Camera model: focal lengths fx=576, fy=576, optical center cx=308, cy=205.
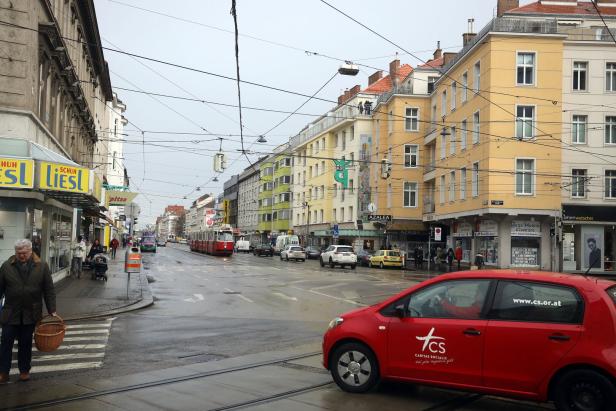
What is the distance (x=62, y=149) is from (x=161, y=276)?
28.9 ft

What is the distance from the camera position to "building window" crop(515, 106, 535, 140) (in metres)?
35.9

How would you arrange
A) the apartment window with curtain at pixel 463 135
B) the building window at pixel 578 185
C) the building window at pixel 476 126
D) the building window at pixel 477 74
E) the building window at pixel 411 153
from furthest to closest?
the building window at pixel 411 153, the apartment window with curtain at pixel 463 135, the building window at pixel 477 74, the building window at pixel 476 126, the building window at pixel 578 185

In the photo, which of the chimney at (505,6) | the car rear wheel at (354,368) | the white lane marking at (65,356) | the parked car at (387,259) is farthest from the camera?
the parked car at (387,259)

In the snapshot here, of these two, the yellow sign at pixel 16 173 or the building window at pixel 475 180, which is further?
the building window at pixel 475 180

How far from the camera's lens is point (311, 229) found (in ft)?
253

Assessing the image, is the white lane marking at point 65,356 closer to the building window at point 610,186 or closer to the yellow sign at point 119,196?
the yellow sign at point 119,196

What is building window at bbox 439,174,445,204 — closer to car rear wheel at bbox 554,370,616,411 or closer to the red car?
the red car

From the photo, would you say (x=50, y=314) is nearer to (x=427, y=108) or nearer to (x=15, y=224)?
(x=15, y=224)

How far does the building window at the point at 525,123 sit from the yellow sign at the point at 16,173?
29.3 meters

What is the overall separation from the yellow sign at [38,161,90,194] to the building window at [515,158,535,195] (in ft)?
89.0

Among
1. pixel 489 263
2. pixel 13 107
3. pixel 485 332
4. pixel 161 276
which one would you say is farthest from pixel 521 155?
pixel 485 332

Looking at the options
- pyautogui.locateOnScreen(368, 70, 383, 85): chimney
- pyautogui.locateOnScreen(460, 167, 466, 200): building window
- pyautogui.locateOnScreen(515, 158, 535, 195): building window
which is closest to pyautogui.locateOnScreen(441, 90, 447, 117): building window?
pyautogui.locateOnScreen(460, 167, 466, 200): building window

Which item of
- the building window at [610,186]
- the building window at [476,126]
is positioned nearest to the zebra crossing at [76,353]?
the building window at [476,126]

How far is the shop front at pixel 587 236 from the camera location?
36312 millimetres
